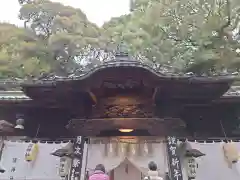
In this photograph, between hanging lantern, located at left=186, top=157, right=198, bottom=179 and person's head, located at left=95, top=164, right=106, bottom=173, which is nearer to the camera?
person's head, located at left=95, top=164, right=106, bottom=173

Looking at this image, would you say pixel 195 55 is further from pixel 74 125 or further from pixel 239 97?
pixel 74 125

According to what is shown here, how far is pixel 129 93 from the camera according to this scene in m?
6.63

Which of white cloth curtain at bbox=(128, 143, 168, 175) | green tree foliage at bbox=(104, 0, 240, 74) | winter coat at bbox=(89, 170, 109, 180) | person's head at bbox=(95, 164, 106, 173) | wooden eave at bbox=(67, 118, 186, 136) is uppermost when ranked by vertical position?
green tree foliage at bbox=(104, 0, 240, 74)

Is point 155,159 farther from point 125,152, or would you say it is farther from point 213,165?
point 213,165

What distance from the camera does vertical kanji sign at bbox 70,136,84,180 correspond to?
6.17 m

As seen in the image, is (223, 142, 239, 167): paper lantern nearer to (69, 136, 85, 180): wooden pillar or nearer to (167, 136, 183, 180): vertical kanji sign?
→ (167, 136, 183, 180): vertical kanji sign

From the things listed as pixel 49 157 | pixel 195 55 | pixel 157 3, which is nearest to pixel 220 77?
pixel 49 157

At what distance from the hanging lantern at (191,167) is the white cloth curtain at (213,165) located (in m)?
0.10

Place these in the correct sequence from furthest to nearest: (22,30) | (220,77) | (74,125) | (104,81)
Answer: (22,30)
(74,125)
(104,81)
(220,77)

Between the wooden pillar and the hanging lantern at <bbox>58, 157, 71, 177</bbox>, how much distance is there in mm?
104

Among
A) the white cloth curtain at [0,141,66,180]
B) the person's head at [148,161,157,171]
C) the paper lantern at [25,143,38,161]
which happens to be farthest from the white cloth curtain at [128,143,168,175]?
the paper lantern at [25,143,38,161]

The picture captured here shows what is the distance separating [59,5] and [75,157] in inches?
605

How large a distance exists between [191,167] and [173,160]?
0.41 meters

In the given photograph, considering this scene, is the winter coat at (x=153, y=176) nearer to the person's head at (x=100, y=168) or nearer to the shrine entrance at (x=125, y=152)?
the shrine entrance at (x=125, y=152)
